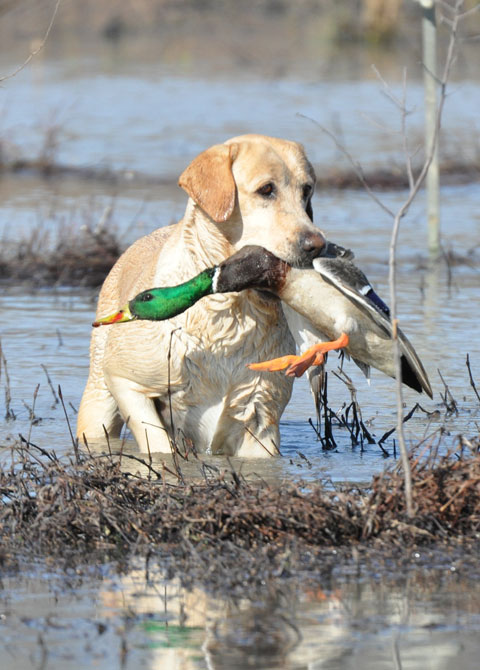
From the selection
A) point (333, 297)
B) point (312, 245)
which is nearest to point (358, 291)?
point (333, 297)

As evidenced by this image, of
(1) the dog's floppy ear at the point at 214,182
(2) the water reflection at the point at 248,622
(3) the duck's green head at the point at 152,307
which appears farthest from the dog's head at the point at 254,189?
(2) the water reflection at the point at 248,622

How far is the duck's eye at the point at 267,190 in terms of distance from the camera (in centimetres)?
592

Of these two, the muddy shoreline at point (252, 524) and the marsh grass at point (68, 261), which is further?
the marsh grass at point (68, 261)

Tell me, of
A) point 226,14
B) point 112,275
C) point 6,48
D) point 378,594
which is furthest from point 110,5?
point 378,594

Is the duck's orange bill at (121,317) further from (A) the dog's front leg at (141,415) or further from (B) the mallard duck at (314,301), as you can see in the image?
(A) the dog's front leg at (141,415)

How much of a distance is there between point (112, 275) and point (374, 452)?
1.79 metres

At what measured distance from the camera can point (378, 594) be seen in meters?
4.21

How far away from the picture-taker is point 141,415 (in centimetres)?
623

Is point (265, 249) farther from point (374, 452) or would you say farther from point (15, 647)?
point (15, 647)

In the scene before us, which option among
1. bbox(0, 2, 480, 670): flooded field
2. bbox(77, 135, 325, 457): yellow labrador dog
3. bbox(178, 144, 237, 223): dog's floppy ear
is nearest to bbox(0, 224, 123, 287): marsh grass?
bbox(0, 2, 480, 670): flooded field

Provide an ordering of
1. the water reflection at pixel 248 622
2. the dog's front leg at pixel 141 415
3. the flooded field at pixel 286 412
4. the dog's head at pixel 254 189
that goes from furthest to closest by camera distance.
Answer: the dog's front leg at pixel 141 415 → the dog's head at pixel 254 189 → the flooded field at pixel 286 412 → the water reflection at pixel 248 622

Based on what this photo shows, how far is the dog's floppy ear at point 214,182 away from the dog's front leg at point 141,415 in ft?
3.11

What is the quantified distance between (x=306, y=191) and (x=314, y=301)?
67cm

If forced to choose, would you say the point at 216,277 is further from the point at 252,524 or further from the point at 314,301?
the point at 252,524
